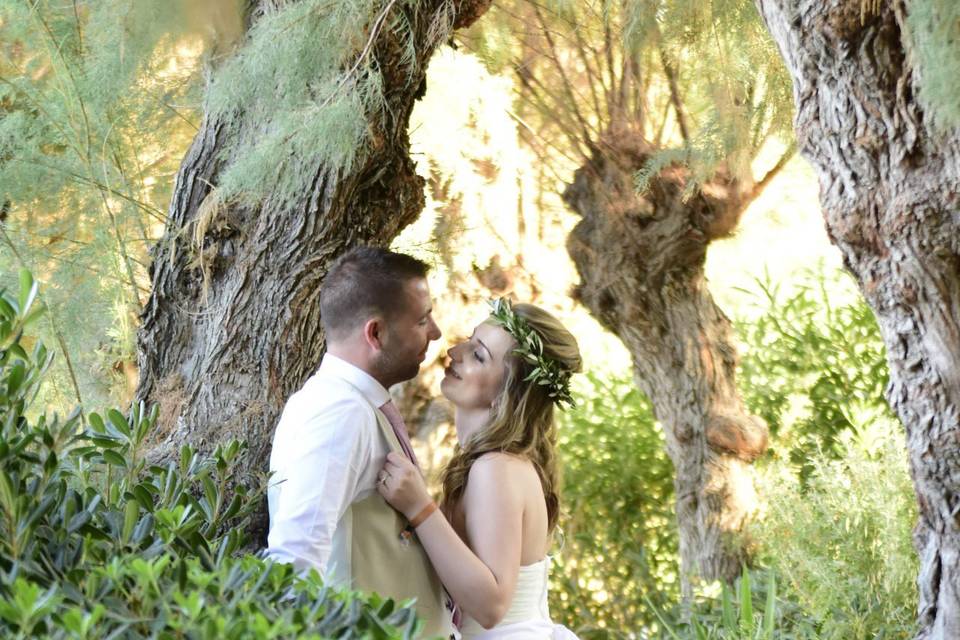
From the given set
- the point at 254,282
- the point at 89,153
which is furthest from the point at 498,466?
the point at 89,153

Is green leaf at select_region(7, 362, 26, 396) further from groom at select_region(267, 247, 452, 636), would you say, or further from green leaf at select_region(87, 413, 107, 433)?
groom at select_region(267, 247, 452, 636)

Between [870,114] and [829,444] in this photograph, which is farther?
[829,444]

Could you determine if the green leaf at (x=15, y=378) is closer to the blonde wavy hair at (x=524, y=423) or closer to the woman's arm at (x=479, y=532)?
the woman's arm at (x=479, y=532)

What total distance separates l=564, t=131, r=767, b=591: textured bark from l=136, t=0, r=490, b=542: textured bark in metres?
2.10

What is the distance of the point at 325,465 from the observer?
6.51ft

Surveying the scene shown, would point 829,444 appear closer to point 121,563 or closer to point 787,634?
point 787,634

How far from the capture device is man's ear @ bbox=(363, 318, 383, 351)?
86.4 inches

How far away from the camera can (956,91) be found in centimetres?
196

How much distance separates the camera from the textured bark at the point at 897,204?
226 centimetres

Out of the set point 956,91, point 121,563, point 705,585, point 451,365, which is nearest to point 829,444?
point 705,585

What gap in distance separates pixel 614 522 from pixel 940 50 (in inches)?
153

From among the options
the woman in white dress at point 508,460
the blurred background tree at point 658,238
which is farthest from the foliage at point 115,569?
the blurred background tree at point 658,238

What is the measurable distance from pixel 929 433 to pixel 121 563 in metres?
1.85

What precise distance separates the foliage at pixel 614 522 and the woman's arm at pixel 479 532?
305 centimetres
